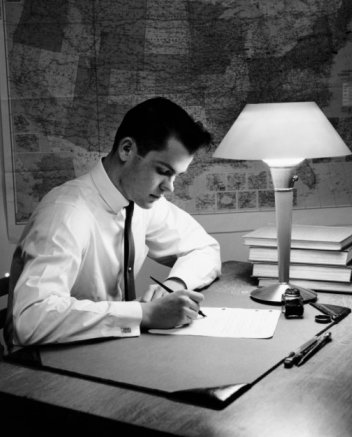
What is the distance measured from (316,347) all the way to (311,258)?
60cm

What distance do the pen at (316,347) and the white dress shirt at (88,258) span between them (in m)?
0.39

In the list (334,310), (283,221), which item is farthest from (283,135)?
(334,310)

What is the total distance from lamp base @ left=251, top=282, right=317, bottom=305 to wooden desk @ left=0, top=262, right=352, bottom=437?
1.42 ft

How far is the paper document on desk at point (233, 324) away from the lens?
57.5 inches

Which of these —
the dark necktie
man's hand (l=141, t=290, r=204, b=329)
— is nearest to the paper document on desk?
man's hand (l=141, t=290, r=204, b=329)

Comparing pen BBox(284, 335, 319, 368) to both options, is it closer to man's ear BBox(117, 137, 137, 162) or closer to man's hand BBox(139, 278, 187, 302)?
man's hand BBox(139, 278, 187, 302)

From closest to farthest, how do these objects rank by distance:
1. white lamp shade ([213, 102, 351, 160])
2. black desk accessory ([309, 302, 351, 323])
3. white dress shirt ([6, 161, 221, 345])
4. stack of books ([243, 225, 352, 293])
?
white dress shirt ([6, 161, 221, 345]) → black desk accessory ([309, 302, 351, 323]) → white lamp shade ([213, 102, 351, 160]) → stack of books ([243, 225, 352, 293])

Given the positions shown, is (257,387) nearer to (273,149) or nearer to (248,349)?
(248,349)

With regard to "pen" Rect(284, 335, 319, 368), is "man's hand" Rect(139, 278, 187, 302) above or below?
above

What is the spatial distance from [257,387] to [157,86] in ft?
4.88

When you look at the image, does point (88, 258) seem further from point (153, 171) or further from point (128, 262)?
point (153, 171)

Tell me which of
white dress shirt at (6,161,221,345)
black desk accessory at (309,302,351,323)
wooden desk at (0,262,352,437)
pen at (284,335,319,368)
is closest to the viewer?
wooden desk at (0,262,352,437)

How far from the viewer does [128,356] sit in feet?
4.34

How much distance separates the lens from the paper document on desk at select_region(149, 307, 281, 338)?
57.5 inches
